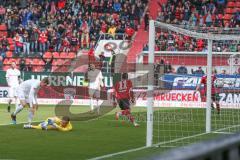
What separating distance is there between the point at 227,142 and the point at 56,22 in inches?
1600

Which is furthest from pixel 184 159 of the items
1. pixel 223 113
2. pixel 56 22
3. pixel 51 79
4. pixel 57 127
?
pixel 56 22

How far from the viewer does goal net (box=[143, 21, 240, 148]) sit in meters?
18.3

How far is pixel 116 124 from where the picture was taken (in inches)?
883

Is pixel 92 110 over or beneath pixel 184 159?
beneath

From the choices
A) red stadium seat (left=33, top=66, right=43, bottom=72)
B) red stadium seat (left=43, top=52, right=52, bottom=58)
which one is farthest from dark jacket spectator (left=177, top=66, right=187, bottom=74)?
red stadium seat (left=43, top=52, right=52, bottom=58)

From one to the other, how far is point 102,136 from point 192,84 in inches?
619

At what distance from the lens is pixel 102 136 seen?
58.3ft

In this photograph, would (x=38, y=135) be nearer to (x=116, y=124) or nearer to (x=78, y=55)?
(x=116, y=124)

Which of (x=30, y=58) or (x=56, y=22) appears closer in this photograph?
(x=30, y=58)

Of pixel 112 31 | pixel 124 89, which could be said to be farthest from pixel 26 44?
pixel 124 89

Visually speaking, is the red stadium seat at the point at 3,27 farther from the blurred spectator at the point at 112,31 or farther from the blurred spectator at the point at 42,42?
the blurred spectator at the point at 112,31

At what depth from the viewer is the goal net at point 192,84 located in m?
18.3

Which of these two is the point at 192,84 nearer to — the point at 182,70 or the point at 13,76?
the point at 182,70

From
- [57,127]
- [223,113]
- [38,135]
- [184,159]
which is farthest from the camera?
[223,113]
